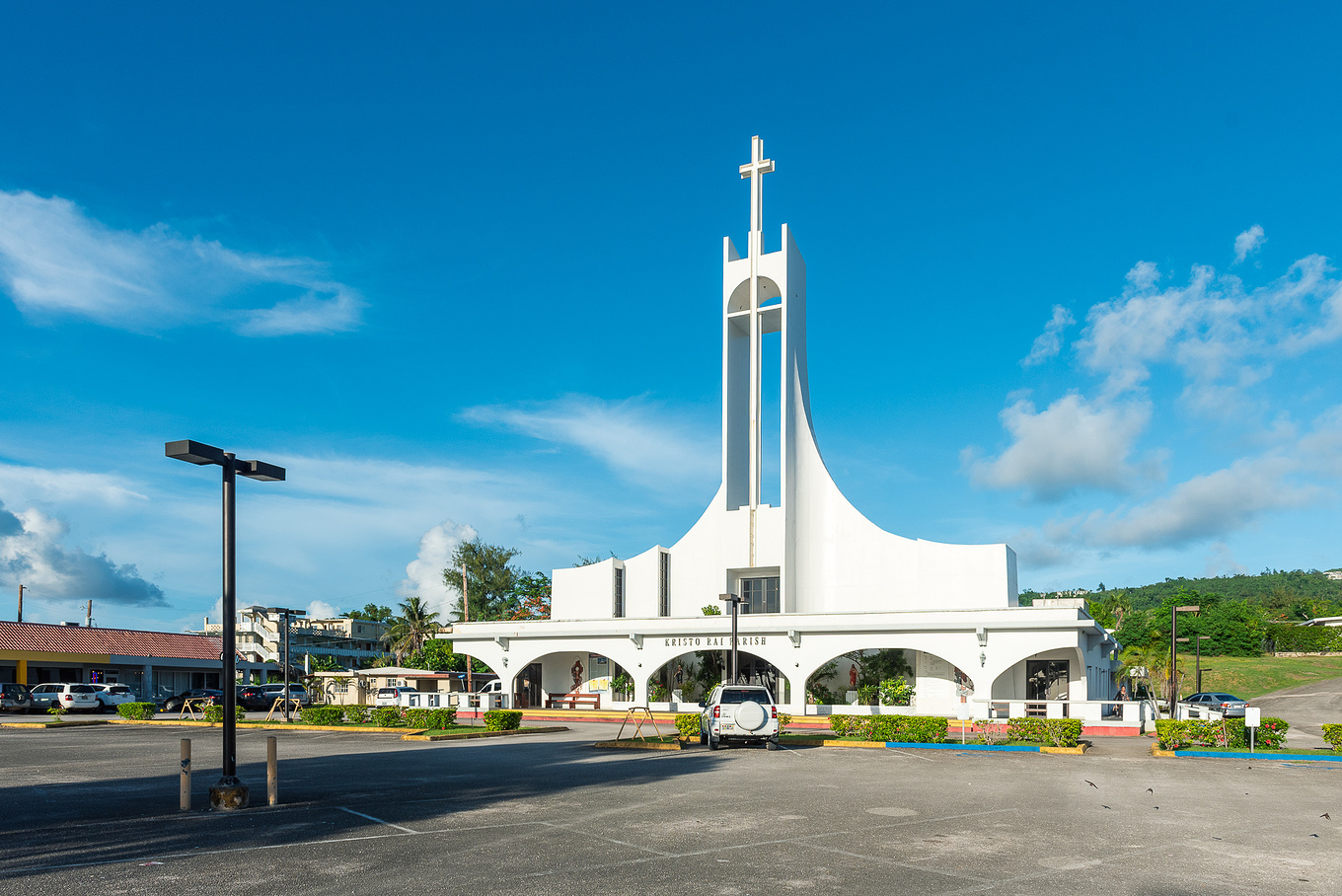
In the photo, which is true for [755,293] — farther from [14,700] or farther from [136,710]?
[14,700]

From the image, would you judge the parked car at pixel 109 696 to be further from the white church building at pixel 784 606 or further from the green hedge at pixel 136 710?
the white church building at pixel 784 606

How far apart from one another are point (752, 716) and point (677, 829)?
1231 centimetres

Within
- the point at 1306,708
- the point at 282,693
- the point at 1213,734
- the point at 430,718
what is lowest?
the point at 1306,708

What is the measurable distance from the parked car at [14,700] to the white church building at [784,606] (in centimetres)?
1960

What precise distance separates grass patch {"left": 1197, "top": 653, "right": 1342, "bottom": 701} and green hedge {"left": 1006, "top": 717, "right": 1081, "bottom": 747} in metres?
57.0

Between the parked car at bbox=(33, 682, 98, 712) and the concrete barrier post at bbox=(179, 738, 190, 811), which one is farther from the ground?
the concrete barrier post at bbox=(179, 738, 190, 811)

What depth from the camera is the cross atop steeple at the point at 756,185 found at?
147 ft

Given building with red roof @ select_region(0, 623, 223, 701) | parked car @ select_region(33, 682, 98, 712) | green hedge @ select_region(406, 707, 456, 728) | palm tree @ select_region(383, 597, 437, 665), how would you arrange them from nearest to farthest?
green hedge @ select_region(406, 707, 456, 728) < parked car @ select_region(33, 682, 98, 712) < building with red roof @ select_region(0, 623, 223, 701) < palm tree @ select_region(383, 597, 437, 665)

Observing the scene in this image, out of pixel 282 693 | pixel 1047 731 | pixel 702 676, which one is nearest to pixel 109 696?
pixel 282 693

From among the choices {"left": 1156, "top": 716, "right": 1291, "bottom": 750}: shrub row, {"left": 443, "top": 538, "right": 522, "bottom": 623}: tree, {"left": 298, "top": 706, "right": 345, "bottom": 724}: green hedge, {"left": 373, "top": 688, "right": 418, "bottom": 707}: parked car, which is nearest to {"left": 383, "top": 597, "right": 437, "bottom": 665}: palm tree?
{"left": 443, "top": 538, "right": 522, "bottom": 623}: tree

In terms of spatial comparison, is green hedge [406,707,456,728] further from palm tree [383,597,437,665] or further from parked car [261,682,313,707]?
palm tree [383,597,437,665]

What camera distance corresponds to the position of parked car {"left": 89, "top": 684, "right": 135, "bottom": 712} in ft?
147

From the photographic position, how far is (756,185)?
45.4 m

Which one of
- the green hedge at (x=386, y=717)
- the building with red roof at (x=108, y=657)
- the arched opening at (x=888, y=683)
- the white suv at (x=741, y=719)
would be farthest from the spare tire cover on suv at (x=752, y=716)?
the building with red roof at (x=108, y=657)
